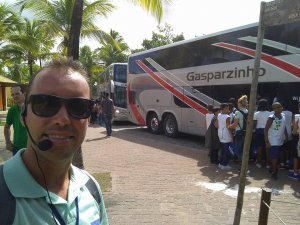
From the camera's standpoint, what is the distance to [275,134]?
7961 millimetres

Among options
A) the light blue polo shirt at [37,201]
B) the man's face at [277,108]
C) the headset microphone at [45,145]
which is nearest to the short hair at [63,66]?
the headset microphone at [45,145]

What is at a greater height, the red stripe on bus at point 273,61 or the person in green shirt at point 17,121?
the red stripe on bus at point 273,61

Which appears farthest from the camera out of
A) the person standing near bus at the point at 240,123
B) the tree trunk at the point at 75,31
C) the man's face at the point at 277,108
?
the person standing near bus at the point at 240,123

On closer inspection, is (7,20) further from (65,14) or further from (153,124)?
(153,124)

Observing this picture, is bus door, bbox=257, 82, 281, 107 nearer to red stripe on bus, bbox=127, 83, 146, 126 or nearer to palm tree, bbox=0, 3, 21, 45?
red stripe on bus, bbox=127, 83, 146, 126

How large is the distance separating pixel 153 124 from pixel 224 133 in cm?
782

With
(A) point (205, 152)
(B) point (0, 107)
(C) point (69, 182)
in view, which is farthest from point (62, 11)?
(B) point (0, 107)

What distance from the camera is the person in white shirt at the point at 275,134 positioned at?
7.96m

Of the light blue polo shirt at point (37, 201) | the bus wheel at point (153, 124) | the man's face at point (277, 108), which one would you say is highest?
the man's face at point (277, 108)

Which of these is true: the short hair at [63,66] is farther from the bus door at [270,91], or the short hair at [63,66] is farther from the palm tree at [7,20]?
the palm tree at [7,20]

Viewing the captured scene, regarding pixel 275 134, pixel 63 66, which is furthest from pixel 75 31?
pixel 63 66

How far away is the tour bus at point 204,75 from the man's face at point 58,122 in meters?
8.59

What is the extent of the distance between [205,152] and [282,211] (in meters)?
5.82

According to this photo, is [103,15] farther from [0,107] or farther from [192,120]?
[0,107]
